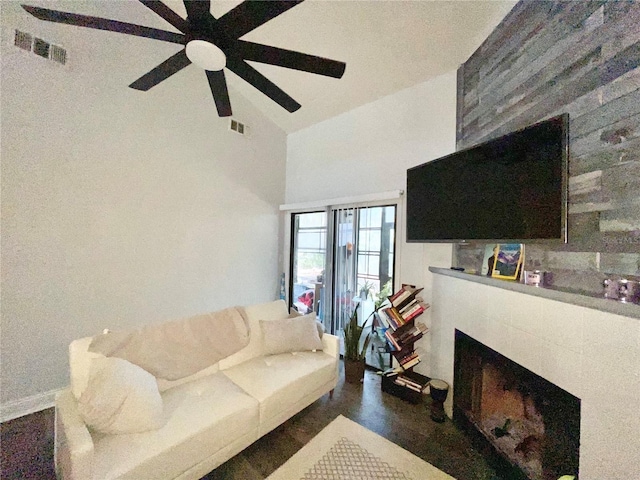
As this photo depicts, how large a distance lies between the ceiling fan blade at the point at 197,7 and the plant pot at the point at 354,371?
2.94 metres

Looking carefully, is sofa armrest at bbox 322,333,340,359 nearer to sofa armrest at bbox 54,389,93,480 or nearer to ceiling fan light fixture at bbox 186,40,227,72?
sofa armrest at bbox 54,389,93,480

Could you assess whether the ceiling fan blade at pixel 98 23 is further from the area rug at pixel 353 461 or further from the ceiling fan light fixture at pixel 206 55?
the area rug at pixel 353 461

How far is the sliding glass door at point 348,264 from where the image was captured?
9.95 feet

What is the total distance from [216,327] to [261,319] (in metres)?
0.43

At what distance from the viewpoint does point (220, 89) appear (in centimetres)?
188

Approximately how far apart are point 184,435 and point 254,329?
3.39ft

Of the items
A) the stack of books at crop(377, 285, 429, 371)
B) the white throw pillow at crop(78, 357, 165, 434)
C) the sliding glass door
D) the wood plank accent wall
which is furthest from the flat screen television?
the white throw pillow at crop(78, 357, 165, 434)

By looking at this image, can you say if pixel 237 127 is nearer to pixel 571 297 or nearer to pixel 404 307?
pixel 404 307

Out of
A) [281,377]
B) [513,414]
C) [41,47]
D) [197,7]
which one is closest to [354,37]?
[197,7]

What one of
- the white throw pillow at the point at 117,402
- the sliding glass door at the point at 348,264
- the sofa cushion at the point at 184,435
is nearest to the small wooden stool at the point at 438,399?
the sliding glass door at the point at 348,264

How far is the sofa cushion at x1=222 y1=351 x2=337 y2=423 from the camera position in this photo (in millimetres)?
1797

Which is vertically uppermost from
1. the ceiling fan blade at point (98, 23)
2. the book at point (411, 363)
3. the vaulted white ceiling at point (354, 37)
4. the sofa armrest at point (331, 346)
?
the vaulted white ceiling at point (354, 37)

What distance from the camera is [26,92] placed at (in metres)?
2.06

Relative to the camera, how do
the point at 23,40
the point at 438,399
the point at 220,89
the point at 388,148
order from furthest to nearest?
the point at 388,148, the point at 438,399, the point at 23,40, the point at 220,89
